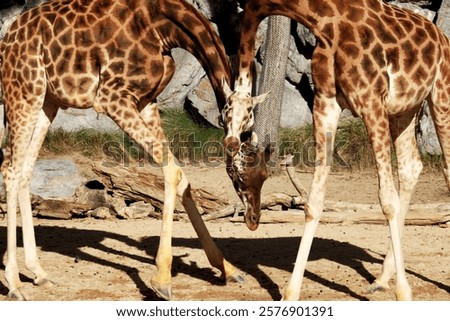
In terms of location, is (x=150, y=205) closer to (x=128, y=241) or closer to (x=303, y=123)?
(x=128, y=241)

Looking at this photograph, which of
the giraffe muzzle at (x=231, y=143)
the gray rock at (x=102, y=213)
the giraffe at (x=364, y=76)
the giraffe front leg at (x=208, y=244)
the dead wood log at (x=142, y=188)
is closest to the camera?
the giraffe at (x=364, y=76)

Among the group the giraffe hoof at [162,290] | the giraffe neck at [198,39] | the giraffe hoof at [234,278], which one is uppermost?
the giraffe neck at [198,39]

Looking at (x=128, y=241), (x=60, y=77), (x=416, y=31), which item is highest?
(x=416, y=31)

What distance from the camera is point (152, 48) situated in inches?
326

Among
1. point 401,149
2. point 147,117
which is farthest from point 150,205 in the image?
point 401,149

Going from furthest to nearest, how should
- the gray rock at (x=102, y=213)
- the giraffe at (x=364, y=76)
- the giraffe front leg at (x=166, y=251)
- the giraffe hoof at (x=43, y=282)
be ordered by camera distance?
the gray rock at (x=102, y=213) < the giraffe hoof at (x=43, y=282) < the giraffe front leg at (x=166, y=251) < the giraffe at (x=364, y=76)

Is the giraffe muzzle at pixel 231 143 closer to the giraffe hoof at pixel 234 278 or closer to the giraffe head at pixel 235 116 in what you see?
the giraffe head at pixel 235 116

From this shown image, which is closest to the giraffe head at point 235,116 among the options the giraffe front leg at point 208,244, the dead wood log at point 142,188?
the giraffe front leg at point 208,244

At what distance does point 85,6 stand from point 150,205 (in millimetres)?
3826

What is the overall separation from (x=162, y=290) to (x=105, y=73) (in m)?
2.00

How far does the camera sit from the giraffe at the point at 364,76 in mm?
7340

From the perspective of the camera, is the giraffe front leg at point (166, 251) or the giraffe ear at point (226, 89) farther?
the giraffe front leg at point (166, 251)

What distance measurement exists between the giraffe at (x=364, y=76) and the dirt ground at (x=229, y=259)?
999 mm

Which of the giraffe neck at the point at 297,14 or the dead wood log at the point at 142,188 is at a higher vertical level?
the giraffe neck at the point at 297,14
